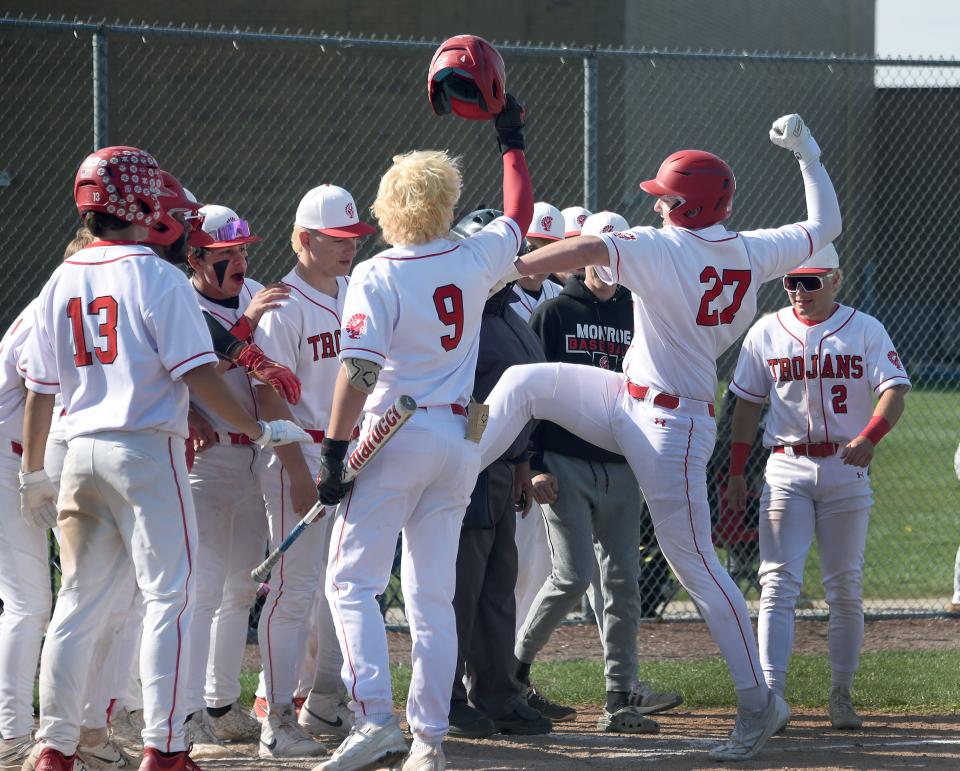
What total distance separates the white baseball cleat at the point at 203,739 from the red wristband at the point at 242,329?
1421 millimetres

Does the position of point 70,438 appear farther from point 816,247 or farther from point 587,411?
point 816,247

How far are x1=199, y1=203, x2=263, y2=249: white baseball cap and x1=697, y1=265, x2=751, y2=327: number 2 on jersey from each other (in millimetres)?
1712

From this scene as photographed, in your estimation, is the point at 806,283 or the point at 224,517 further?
the point at 806,283

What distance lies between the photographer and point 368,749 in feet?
13.8

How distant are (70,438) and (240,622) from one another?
132 cm

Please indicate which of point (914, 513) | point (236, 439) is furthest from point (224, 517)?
point (914, 513)

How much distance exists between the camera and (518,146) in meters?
4.72

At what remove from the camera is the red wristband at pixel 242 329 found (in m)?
4.91

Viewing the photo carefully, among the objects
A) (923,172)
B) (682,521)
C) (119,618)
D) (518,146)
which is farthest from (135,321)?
(923,172)

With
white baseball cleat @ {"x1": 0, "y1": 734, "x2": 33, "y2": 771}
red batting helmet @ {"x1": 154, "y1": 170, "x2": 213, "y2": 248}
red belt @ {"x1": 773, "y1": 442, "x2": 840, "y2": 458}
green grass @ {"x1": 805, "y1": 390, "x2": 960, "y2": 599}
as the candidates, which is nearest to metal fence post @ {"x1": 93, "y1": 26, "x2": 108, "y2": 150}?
red batting helmet @ {"x1": 154, "y1": 170, "x2": 213, "y2": 248}

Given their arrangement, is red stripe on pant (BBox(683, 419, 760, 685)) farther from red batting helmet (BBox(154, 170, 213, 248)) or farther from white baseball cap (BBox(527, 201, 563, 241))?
red batting helmet (BBox(154, 170, 213, 248))

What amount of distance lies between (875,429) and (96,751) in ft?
10.7

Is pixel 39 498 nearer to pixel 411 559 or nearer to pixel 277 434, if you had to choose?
pixel 277 434

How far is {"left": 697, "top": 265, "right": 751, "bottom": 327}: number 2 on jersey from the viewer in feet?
15.9
